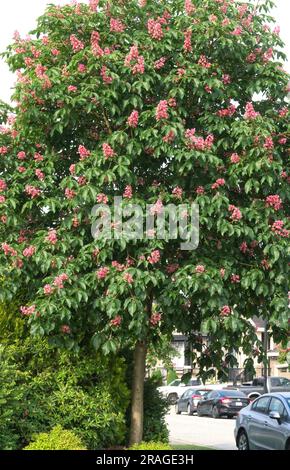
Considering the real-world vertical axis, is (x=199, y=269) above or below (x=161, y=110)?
below

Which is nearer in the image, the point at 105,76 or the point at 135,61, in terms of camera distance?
the point at 105,76

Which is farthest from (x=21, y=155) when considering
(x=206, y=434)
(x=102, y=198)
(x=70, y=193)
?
(x=206, y=434)

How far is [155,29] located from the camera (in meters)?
12.2

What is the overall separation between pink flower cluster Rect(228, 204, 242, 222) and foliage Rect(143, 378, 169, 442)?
4.94 m

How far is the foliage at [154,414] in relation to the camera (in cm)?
1455

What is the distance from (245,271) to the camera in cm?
1189

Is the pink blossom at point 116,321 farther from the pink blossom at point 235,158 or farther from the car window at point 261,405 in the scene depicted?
the car window at point 261,405

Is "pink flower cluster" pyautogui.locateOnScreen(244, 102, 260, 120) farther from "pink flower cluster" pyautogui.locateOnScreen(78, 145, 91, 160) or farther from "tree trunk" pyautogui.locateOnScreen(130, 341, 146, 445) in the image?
"tree trunk" pyautogui.locateOnScreen(130, 341, 146, 445)

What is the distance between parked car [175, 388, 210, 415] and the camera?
3914 cm

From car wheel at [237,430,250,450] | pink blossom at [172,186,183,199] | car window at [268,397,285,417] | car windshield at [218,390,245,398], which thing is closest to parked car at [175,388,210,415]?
car windshield at [218,390,245,398]

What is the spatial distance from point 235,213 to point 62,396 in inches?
157

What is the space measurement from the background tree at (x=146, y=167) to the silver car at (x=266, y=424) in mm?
2781

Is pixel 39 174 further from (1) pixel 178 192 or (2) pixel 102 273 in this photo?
(1) pixel 178 192
